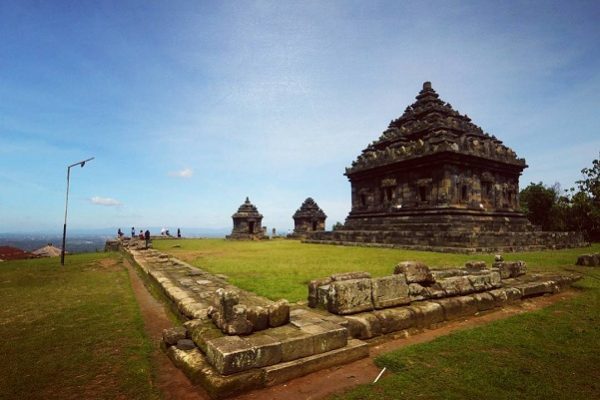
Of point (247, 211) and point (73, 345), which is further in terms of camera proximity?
point (247, 211)

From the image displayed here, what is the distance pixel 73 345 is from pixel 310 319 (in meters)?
3.53

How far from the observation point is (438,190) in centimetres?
2059

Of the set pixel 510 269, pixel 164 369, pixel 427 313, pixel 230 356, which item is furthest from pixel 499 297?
pixel 164 369

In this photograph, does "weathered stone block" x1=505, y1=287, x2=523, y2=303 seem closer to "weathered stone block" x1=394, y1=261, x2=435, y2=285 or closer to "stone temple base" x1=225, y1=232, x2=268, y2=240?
"weathered stone block" x1=394, y1=261, x2=435, y2=285

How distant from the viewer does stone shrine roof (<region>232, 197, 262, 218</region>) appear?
129 feet

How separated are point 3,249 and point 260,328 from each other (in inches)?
1086

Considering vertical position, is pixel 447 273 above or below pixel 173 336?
above

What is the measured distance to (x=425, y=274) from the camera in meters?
6.11

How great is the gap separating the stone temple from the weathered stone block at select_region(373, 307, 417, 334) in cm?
1186

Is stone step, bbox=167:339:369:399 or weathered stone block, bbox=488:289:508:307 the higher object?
weathered stone block, bbox=488:289:508:307

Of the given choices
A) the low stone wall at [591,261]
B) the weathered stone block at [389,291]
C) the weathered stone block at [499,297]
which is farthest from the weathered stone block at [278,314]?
the low stone wall at [591,261]

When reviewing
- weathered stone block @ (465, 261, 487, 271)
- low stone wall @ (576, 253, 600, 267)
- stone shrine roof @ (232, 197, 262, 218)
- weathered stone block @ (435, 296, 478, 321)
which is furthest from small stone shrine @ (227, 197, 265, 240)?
weathered stone block @ (435, 296, 478, 321)

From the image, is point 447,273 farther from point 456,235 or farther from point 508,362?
point 456,235

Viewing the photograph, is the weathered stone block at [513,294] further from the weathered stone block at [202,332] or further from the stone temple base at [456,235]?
the stone temple base at [456,235]
